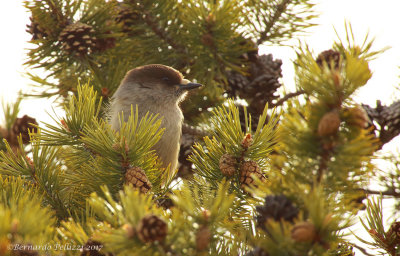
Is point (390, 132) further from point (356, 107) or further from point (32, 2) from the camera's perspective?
point (32, 2)

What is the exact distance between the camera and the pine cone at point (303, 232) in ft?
3.44

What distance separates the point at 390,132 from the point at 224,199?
1574 millimetres

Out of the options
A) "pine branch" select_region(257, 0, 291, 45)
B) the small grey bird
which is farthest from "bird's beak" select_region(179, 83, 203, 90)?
"pine branch" select_region(257, 0, 291, 45)

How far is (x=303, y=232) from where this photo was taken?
1.05 meters

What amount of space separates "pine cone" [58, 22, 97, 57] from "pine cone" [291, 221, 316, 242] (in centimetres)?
205

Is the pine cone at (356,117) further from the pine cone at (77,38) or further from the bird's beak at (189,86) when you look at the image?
the bird's beak at (189,86)

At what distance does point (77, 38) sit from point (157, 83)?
1019 mm

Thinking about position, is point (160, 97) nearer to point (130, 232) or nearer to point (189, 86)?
point (189, 86)

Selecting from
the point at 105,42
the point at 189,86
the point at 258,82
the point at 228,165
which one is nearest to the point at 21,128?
the point at 105,42

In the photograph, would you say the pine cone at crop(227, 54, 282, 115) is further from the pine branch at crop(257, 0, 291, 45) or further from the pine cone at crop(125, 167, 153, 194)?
the pine cone at crop(125, 167, 153, 194)

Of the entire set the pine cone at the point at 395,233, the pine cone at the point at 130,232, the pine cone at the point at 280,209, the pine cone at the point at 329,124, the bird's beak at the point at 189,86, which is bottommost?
the pine cone at the point at 395,233

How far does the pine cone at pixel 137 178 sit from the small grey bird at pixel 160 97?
1.42 m

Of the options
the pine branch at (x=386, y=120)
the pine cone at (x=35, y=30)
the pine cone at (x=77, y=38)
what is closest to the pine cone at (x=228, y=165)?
the pine branch at (x=386, y=120)

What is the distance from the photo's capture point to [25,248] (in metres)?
1.29
